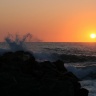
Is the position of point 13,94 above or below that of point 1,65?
below

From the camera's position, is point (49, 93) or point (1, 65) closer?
point (49, 93)

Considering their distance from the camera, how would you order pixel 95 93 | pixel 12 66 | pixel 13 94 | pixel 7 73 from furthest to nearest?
pixel 95 93 < pixel 12 66 < pixel 7 73 < pixel 13 94

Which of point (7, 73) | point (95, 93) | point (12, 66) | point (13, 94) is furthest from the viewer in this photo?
point (95, 93)

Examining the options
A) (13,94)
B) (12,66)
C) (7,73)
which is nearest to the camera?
(13,94)

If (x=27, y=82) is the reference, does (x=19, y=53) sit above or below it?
above

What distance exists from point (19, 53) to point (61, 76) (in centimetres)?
299

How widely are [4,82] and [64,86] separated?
181 centimetres

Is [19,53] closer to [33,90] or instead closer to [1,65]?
[1,65]

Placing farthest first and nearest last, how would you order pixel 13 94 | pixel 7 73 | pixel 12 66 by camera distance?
pixel 12 66 → pixel 7 73 → pixel 13 94

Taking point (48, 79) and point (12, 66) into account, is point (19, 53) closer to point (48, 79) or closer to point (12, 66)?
point (12, 66)

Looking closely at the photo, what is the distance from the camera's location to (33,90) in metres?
10.3

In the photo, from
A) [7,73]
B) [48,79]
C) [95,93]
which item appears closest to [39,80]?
[48,79]

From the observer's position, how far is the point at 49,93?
34.2 feet

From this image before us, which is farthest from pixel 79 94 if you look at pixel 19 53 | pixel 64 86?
pixel 19 53
